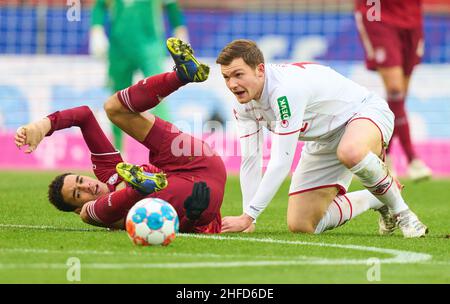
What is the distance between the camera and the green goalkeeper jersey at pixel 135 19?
13.5m

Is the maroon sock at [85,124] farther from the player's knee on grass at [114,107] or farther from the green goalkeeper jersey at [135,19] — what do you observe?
the green goalkeeper jersey at [135,19]

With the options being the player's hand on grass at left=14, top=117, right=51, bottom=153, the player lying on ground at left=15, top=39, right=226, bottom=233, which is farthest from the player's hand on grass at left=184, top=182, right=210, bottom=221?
the player's hand on grass at left=14, top=117, right=51, bottom=153

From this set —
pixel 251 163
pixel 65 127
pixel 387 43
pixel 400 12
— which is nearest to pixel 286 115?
pixel 251 163

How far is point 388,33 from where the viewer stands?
42.0ft

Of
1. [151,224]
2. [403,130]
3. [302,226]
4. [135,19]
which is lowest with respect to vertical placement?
[403,130]

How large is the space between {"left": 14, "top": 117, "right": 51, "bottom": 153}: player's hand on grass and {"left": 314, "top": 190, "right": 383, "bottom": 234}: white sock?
2261 millimetres

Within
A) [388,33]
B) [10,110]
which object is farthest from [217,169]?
[10,110]

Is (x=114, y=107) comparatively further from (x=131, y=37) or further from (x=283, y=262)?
(x=131, y=37)

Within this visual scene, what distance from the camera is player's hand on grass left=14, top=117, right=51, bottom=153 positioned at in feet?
23.9

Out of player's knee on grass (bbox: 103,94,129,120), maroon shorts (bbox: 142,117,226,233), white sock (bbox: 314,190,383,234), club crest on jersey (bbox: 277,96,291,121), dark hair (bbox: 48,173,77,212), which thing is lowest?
white sock (bbox: 314,190,383,234)

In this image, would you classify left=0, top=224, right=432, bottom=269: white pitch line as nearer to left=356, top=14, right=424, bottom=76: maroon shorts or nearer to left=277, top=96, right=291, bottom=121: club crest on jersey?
left=277, top=96, right=291, bottom=121: club crest on jersey

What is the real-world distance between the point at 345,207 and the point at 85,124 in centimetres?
213

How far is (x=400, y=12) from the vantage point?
43.1ft

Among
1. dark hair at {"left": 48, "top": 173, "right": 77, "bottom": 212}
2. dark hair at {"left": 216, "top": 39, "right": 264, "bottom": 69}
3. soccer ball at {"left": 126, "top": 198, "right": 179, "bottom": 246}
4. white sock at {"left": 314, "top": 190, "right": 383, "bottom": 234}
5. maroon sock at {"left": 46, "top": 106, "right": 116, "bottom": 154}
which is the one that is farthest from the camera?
white sock at {"left": 314, "top": 190, "right": 383, "bottom": 234}
